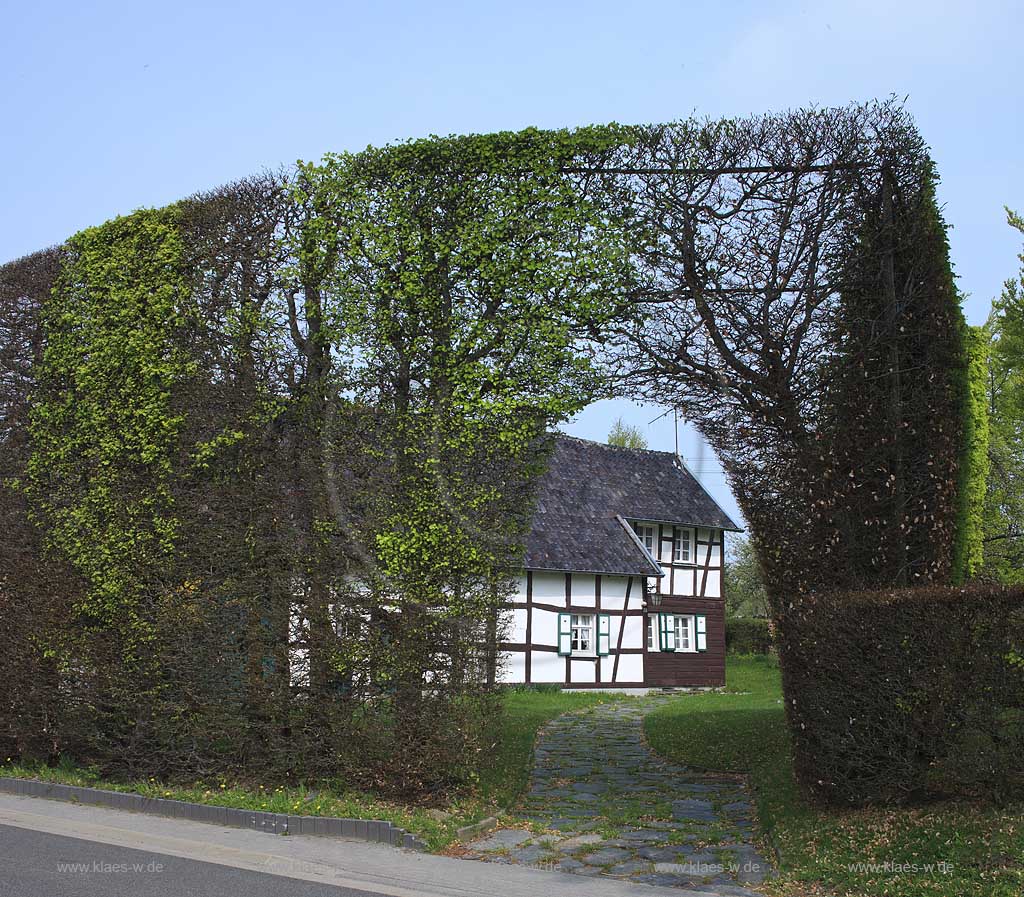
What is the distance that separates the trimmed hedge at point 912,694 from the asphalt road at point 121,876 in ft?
13.7

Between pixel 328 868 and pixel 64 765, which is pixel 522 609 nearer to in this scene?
pixel 64 765

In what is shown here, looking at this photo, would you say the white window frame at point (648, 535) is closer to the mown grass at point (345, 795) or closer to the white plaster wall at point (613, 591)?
the white plaster wall at point (613, 591)

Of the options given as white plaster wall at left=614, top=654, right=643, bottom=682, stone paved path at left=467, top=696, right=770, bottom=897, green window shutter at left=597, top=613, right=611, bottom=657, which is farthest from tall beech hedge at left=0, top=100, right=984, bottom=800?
white plaster wall at left=614, top=654, right=643, bottom=682

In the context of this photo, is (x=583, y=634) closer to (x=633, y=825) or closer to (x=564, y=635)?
(x=564, y=635)

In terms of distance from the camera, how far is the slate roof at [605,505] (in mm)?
26109

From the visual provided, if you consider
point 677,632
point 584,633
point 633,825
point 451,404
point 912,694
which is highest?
point 451,404

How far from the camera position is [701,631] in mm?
29500

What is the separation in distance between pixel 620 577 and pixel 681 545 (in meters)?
3.71

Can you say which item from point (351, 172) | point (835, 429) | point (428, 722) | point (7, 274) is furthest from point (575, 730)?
point (7, 274)

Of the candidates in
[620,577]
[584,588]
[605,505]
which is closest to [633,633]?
[620,577]

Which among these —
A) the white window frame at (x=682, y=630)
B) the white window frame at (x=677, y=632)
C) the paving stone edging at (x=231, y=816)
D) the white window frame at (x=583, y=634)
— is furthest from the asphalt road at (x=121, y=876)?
the white window frame at (x=682, y=630)

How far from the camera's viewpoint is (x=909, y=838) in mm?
7656

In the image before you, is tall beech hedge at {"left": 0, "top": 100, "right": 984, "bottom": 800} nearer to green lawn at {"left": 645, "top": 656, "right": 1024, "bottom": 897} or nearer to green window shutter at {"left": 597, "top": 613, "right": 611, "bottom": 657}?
green lawn at {"left": 645, "top": 656, "right": 1024, "bottom": 897}

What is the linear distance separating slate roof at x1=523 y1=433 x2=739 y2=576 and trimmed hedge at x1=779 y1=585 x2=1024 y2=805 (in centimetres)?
1598
